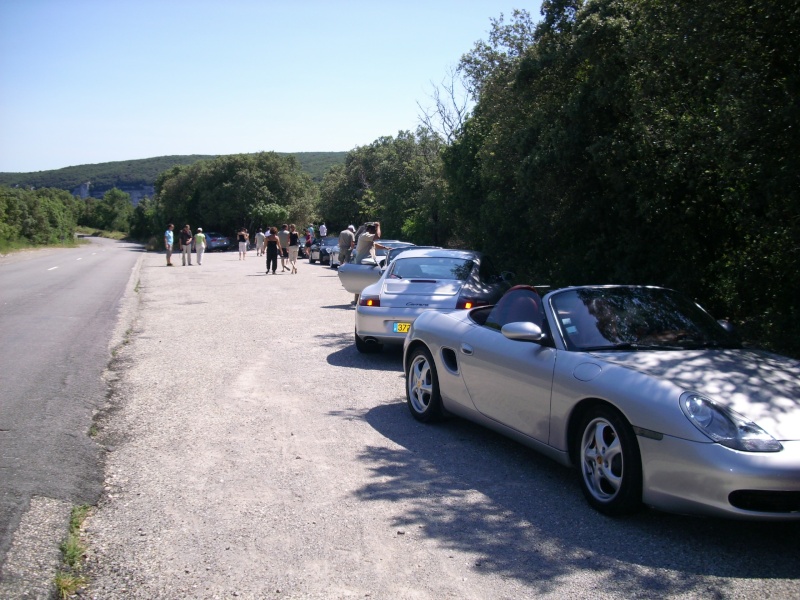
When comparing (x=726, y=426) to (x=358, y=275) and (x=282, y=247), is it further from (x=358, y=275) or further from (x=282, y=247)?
(x=282, y=247)

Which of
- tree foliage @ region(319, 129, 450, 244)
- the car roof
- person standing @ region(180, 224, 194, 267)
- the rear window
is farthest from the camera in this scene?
person standing @ region(180, 224, 194, 267)

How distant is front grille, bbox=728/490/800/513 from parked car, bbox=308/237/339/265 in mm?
33052

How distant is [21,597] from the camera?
3578mm

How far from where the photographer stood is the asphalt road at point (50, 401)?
5035mm

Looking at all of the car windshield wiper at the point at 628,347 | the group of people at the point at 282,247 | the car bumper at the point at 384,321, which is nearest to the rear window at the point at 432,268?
the car bumper at the point at 384,321

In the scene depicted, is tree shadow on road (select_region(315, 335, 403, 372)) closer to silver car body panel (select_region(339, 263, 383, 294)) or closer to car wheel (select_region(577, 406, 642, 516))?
silver car body panel (select_region(339, 263, 383, 294))

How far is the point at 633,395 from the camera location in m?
4.55

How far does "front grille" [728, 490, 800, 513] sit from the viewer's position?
Result: 4059 millimetres

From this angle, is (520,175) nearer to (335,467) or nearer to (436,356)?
(436,356)

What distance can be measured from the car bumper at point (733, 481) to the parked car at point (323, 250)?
32.9 meters

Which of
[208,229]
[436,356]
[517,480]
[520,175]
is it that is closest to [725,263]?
[520,175]

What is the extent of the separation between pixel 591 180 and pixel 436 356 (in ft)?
27.7

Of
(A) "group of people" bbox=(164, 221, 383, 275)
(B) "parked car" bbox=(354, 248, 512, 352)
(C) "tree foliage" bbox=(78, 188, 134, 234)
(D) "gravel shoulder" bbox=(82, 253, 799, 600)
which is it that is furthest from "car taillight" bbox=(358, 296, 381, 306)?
(C) "tree foliage" bbox=(78, 188, 134, 234)

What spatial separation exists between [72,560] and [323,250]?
3447cm
